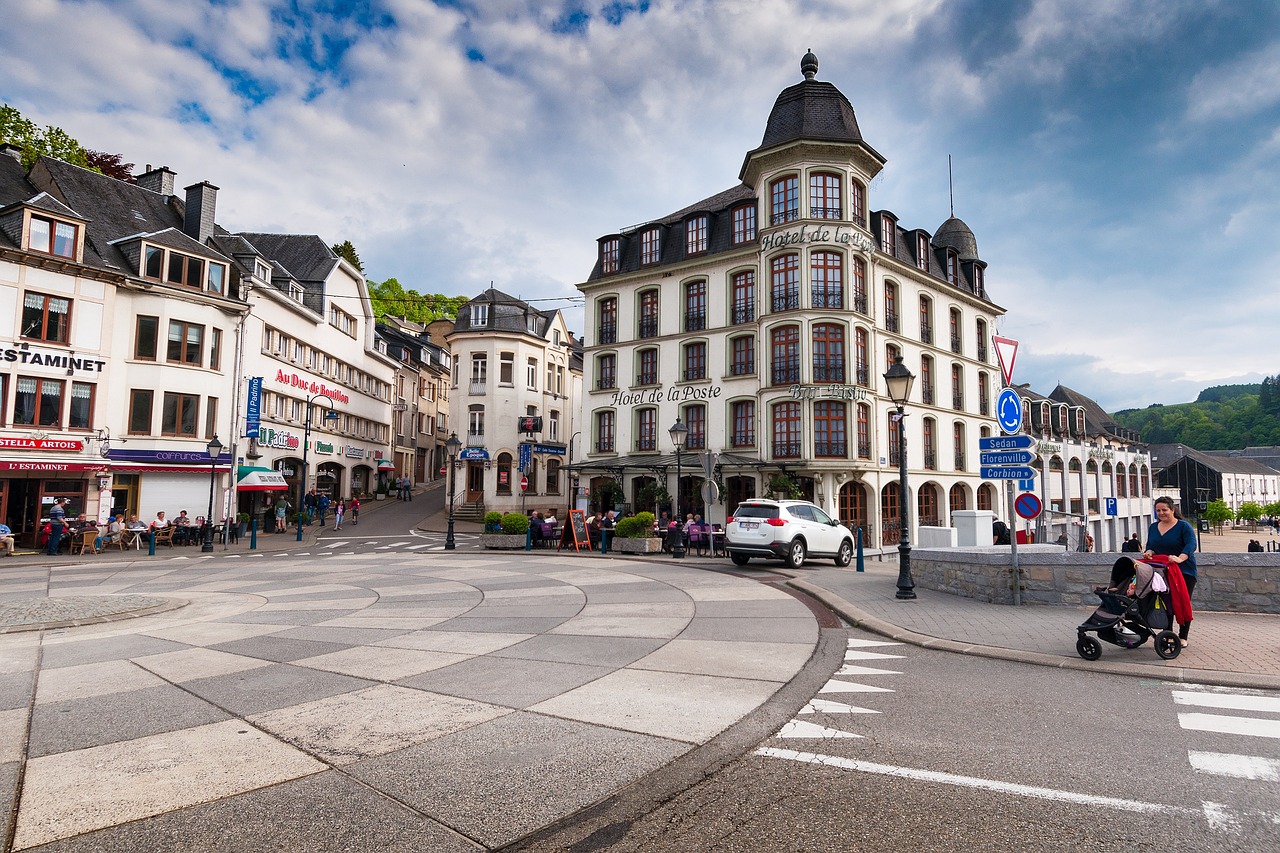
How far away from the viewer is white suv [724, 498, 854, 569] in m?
17.5

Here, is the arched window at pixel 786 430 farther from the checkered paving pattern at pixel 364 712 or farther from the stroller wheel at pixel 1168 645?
the stroller wheel at pixel 1168 645

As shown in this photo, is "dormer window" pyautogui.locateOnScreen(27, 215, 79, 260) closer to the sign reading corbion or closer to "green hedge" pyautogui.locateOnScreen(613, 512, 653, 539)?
the sign reading corbion

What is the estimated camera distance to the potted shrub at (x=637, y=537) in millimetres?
22094

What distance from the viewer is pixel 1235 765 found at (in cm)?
444

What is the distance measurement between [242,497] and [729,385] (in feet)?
76.1

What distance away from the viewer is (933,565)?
12.9 meters

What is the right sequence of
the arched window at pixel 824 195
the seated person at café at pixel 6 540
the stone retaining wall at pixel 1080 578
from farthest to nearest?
the arched window at pixel 824 195, the seated person at café at pixel 6 540, the stone retaining wall at pixel 1080 578

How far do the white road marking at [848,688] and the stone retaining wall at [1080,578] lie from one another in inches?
231

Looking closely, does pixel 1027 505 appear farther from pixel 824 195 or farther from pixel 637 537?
pixel 824 195

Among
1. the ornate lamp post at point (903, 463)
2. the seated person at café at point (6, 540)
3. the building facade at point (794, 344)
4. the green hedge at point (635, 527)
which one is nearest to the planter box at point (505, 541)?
the green hedge at point (635, 527)

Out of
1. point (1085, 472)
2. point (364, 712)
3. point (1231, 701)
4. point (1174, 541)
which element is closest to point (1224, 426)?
point (1085, 472)

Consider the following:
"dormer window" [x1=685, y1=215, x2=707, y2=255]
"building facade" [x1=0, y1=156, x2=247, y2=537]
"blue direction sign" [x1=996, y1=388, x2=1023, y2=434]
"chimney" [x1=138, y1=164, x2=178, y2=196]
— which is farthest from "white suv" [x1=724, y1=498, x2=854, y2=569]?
"chimney" [x1=138, y1=164, x2=178, y2=196]

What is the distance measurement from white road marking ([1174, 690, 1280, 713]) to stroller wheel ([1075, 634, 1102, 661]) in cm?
103

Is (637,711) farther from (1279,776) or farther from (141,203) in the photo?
(141,203)
